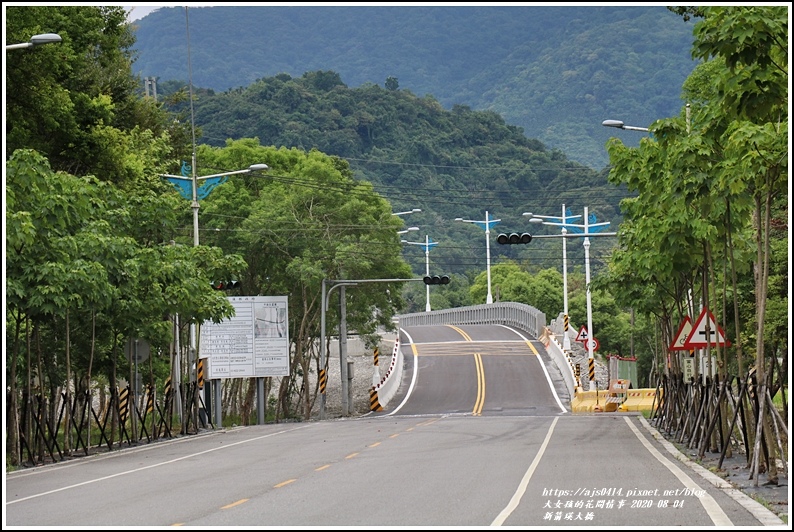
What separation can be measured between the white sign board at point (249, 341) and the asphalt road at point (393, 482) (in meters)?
10.1

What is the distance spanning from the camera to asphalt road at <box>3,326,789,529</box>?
14.4 meters

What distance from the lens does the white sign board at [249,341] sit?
4934 cm

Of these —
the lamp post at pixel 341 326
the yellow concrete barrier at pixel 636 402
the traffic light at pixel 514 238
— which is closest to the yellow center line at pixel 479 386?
the yellow concrete barrier at pixel 636 402

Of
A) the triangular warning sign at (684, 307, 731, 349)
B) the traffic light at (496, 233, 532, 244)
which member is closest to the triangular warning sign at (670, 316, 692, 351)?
the triangular warning sign at (684, 307, 731, 349)

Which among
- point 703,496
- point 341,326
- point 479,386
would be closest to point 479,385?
point 479,386

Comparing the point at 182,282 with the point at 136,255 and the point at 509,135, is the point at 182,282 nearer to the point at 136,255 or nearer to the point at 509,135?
the point at 136,255

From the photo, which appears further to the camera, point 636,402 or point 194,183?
point 636,402

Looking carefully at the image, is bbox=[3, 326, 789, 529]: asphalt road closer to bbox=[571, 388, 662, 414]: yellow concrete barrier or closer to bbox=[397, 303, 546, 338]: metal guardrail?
bbox=[571, 388, 662, 414]: yellow concrete barrier

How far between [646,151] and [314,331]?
131 feet

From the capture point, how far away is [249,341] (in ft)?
164

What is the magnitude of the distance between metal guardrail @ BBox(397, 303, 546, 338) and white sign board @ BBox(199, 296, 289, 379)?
39.9 meters

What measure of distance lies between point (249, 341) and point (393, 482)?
31537 millimetres

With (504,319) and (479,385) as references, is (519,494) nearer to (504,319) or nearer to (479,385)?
(479,385)

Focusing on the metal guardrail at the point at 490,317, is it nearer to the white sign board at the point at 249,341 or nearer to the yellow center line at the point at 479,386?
the yellow center line at the point at 479,386
